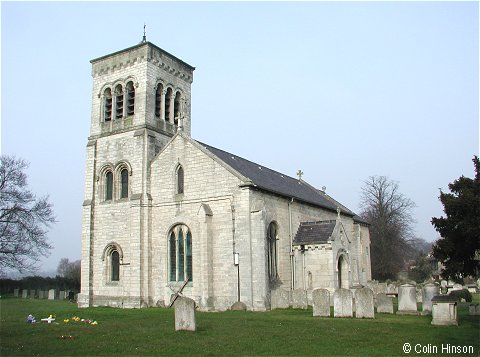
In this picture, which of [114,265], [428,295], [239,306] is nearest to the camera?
[428,295]

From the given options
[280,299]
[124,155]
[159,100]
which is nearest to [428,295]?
[280,299]

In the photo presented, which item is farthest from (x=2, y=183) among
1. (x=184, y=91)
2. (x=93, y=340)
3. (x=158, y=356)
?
(x=158, y=356)

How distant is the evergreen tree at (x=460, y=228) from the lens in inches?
728

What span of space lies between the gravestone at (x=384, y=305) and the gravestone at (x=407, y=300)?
44cm

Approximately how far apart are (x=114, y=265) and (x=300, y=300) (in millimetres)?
13239

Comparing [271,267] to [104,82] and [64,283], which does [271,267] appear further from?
[64,283]

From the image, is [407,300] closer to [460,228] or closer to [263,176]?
[460,228]

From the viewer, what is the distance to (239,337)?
15266 millimetres

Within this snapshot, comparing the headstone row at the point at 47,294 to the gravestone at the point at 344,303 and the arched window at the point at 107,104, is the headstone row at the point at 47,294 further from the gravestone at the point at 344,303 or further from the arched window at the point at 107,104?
the gravestone at the point at 344,303

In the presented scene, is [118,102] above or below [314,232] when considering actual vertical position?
above

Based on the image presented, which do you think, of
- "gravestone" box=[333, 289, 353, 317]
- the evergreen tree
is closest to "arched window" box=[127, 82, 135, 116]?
"gravestone" box=[333, 289, 353, 317]

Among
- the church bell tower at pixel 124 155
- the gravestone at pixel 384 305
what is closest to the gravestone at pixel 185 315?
the gravestone at pixel 384 305

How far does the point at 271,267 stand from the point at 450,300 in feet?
43.9

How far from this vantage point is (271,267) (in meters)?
30.8
